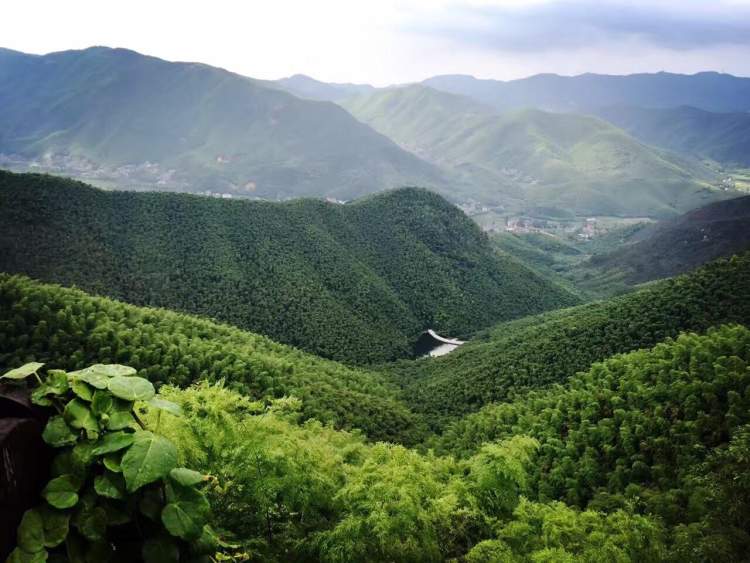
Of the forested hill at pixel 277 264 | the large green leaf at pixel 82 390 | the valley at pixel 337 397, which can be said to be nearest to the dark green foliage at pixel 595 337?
the valley at pixel 337 397

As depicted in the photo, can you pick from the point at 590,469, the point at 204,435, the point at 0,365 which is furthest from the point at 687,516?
the point at 0,365

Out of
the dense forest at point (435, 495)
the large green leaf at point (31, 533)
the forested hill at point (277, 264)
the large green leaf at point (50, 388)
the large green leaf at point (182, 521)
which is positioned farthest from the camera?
the forested hill at point (277, 264)

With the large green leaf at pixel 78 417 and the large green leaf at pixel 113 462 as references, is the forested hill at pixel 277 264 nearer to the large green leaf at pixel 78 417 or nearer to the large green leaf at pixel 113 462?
the large green leaf at pixel 78 417

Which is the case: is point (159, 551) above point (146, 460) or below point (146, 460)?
below

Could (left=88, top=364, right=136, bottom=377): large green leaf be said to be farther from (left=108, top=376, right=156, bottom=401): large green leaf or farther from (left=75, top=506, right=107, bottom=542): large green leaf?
(left=75, top=506, right=107, bottom=542): large green leaf

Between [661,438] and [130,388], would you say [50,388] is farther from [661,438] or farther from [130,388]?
[661,438]

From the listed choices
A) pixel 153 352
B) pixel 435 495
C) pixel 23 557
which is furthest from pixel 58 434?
pixel 153 352
